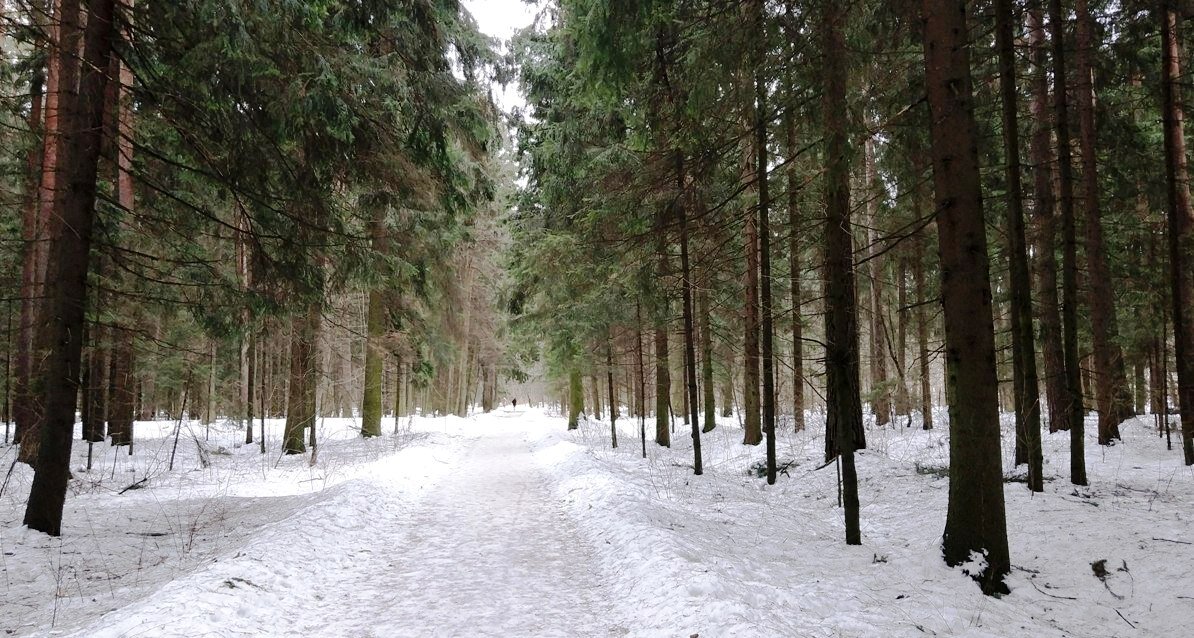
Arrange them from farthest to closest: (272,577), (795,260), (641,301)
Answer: (641,301) → (795,260) → (272,577)

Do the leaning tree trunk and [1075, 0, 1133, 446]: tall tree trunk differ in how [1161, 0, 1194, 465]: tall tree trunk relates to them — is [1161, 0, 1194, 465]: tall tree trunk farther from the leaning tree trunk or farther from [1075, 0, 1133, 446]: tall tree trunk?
the leaning tree trunk

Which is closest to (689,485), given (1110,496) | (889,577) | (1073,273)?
(889,577)

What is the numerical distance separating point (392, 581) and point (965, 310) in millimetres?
5568

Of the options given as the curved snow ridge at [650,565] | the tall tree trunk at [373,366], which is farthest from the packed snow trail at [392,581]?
the tall tree trunk at [373,366]

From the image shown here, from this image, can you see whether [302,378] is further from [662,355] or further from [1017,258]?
[1017,258]

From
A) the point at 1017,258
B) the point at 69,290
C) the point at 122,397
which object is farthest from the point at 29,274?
the point at 1017,258

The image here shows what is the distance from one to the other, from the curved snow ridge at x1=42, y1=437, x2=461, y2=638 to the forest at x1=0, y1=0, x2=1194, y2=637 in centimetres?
5

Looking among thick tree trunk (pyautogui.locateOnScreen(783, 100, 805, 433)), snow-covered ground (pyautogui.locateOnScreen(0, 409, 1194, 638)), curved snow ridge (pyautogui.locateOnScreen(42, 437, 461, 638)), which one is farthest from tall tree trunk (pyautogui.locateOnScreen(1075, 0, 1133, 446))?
curved snow ridge (pyautogui.locateOnScreen(42, 437, 461, 638))

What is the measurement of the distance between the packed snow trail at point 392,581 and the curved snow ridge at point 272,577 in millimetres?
12

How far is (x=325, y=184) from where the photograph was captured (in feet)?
30.0

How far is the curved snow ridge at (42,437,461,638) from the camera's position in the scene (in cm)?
378

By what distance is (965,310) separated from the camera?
516cm

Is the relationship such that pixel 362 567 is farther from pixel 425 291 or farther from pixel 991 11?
pixel 425 291

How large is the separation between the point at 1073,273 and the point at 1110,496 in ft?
9.53
